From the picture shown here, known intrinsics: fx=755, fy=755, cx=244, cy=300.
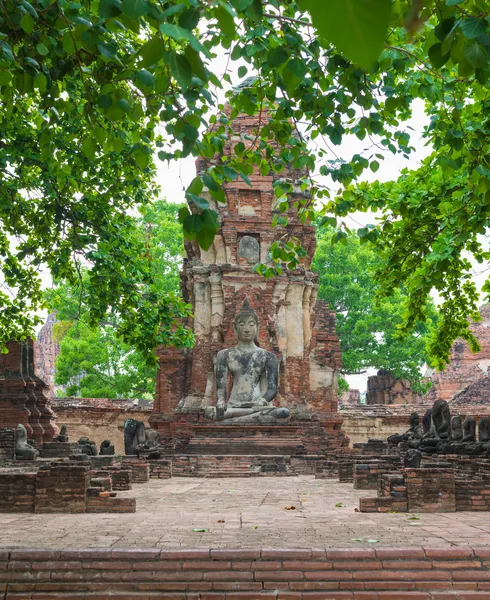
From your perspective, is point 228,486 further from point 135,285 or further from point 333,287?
point 333,287

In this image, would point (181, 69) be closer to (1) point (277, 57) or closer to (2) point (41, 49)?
(1) point (277, 57)

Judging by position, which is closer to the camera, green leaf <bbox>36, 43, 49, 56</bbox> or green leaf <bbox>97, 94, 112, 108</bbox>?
green leaf <bbox>97, 94, 112, 108</bbox>

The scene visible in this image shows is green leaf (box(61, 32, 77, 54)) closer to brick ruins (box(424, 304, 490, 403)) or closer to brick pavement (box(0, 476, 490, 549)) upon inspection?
brick pavement (box(0, 476, 490, 549))

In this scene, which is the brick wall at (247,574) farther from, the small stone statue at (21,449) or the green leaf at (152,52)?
the small stone statue at (21,449)

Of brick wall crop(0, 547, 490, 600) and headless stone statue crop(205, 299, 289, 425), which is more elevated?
headless stone statue crop(205, 299, 289, 425)

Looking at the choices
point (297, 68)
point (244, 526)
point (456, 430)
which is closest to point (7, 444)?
point (456, 430)

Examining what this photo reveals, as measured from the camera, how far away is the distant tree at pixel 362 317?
3244cm

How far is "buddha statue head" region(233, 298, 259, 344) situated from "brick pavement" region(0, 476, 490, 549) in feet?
27.4

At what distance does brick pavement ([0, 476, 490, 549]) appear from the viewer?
5180 millimetres

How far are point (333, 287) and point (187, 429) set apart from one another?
18046 mm

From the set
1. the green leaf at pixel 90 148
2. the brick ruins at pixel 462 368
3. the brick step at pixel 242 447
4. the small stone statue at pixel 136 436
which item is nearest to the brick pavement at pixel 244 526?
the green leaf at pixel 90 148

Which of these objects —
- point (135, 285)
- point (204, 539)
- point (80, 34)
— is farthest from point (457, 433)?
point (80, 34)

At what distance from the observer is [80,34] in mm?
4098

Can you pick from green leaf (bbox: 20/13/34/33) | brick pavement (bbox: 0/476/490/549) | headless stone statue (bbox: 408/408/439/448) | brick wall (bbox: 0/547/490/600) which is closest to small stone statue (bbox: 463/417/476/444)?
headless stone statue (bbox: 408/408/439/448)
